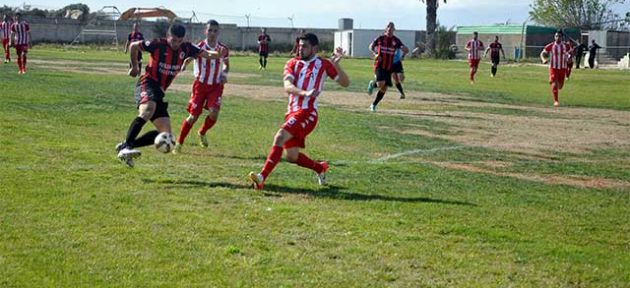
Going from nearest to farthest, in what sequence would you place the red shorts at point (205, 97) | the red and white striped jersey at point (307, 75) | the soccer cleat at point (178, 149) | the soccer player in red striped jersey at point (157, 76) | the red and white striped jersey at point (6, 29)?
the red and white striped jersey at point (307, 75) < the soccer player in red striped jersey at point (157, 76) < the soccer cleat at point (178, 149) < the red shorts at point (205, 97) < the red and white striped jersey at point (6, 29)

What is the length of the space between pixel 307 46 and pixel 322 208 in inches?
83.2

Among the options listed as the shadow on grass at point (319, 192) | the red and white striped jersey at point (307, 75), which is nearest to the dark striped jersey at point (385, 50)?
the red and white striped jersey at point (307, 75)

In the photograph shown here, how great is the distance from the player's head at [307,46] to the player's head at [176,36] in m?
1.66

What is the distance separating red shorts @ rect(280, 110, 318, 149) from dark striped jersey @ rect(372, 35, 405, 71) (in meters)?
11.3

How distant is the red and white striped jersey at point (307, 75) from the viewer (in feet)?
33.0

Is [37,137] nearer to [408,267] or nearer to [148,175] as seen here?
[148,175]

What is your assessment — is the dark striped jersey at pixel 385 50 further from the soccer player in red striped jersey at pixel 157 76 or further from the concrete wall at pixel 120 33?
the concrete wall at pixel 120 33

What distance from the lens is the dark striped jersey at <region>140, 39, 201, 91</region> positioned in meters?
11.0

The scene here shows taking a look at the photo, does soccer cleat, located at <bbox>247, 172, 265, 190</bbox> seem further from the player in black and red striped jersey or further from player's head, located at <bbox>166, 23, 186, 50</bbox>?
the player in black and red striped jersey

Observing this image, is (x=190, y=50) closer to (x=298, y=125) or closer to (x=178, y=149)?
(x=178, y=149)

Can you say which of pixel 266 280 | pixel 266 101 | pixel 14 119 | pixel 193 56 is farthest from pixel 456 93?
pixel 266 280

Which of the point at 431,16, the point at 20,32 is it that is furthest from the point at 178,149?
the point at 431,16

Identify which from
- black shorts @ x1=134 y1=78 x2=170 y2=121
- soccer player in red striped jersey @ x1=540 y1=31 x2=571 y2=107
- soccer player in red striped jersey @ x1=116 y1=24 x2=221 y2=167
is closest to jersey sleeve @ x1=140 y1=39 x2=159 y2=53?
soccer player in red striped jersey @ x1=116 y1=24 x2=221 y2=167

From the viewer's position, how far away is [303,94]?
32.1 ft
